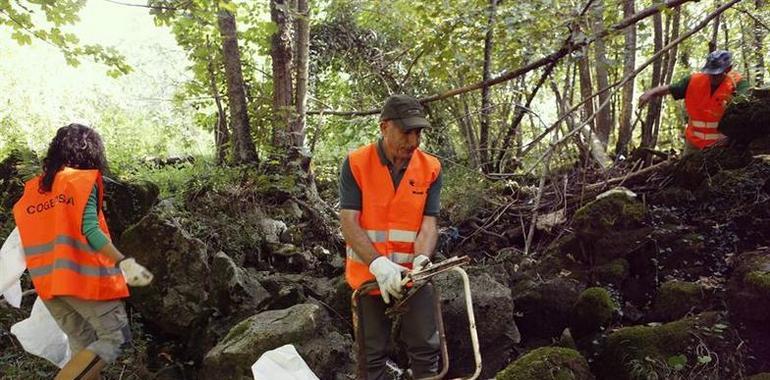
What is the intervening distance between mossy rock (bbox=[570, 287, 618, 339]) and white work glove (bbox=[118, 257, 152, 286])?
2.90 m

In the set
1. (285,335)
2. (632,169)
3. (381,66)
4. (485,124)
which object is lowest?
(285,335)

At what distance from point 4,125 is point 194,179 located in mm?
5278

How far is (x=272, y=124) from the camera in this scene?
7594 mm

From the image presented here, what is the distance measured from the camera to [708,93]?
5.90 meters

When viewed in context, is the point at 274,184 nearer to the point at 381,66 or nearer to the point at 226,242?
the point at 226,242

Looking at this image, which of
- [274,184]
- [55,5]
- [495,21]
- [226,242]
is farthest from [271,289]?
[495,21]

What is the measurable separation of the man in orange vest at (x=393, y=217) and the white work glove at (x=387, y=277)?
167 mm

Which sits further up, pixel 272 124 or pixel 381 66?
pixel 381 66

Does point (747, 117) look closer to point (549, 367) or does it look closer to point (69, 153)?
point (549, 367)

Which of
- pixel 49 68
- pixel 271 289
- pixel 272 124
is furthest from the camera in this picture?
pixel 49 68

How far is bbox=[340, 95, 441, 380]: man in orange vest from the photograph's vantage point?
10.2 ft

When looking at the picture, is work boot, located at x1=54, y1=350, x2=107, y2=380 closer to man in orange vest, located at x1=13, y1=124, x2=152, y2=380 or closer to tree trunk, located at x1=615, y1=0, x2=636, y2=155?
man in orange vest, located at x1=13, y1=124, x2=152, y2=380

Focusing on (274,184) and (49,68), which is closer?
(274,184)

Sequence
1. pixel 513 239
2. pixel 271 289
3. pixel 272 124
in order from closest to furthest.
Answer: pixel 271 289 < pixel 513 239 < pixel 272 124
